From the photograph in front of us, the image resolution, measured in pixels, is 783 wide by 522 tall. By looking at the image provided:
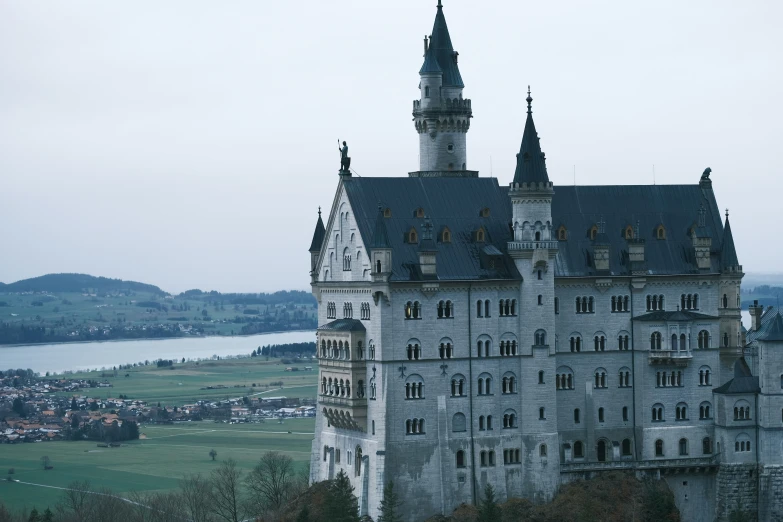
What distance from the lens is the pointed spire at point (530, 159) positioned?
117 metres

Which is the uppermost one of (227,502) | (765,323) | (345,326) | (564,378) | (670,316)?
(670,316)

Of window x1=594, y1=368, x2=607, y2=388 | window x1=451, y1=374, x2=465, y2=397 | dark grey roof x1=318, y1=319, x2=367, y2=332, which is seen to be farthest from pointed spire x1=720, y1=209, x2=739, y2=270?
dark grey roof x1=318, y1=319, x2=367, y2=332

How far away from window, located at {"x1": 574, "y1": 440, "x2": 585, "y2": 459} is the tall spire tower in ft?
70.4

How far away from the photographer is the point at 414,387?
11388 cm

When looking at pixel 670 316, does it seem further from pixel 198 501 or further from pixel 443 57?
pixel 198 501

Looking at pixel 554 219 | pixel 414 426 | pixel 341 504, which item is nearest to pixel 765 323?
pixel 554 219

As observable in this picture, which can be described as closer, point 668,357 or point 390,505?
point 390,505

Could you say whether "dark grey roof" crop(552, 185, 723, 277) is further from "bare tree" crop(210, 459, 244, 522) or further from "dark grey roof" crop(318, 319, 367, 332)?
"bare tree" crop(210, 459, 244, 522)

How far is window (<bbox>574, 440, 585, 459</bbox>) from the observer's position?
120312 mm

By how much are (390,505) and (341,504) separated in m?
3.72

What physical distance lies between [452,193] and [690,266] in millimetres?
18051

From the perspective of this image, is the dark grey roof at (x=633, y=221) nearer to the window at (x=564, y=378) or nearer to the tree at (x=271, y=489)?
the window at (x=564, y=378)

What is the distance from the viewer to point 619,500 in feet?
384

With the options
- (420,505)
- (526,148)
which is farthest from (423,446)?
(526,148)
